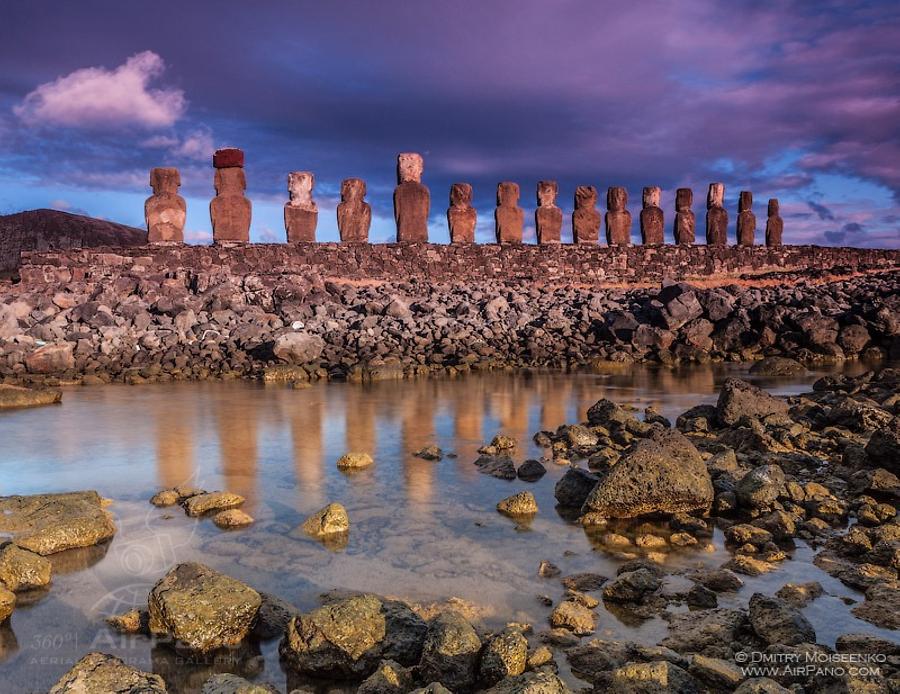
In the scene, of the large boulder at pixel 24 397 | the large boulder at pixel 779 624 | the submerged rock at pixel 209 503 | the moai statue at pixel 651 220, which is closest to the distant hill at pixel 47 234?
the moai statue at pixel 651 220

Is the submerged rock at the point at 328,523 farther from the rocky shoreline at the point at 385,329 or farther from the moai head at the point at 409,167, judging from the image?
the moai head at the point at 409,167

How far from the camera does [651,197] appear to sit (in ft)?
73.7

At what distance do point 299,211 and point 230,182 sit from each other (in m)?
1.93

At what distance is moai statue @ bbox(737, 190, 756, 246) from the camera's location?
76.7ft

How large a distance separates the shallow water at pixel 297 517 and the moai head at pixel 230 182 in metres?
10.7

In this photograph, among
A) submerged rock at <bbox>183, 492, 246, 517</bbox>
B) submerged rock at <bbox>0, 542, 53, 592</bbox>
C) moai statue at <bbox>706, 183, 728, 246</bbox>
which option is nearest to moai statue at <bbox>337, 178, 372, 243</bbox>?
moai statue at <bbox>706, 183, 728, 246</bbox>

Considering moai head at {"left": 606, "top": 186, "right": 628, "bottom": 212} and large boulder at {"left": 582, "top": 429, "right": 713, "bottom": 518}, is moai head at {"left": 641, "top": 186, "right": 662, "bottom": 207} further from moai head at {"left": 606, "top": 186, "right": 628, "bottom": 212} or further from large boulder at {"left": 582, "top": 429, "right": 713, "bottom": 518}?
large boulder at {"left": 582, "top": 429, "right": 713, "bottom": 518}

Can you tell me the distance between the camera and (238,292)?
16578 millimetres

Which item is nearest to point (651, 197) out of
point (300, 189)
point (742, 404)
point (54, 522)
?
point (300, 189)

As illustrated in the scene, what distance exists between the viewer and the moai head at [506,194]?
21.2 meters

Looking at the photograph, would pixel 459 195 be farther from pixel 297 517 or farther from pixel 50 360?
pixel 297 517

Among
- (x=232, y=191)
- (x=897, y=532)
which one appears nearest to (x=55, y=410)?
(x=897, y=532)

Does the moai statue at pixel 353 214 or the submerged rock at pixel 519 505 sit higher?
the moai statue at pixel 353 214

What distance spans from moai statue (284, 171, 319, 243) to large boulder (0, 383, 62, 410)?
1029 cm
